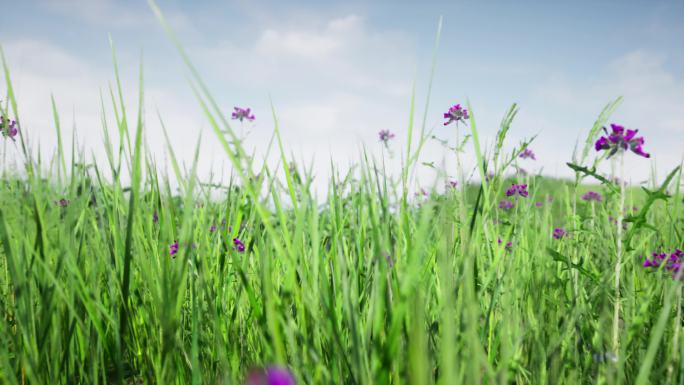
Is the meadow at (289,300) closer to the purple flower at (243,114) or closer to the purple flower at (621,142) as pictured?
the purple flower at (621,142)

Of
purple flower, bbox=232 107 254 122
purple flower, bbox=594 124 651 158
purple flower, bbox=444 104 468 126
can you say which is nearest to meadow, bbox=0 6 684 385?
purple flower, bbox=594 124 651 158

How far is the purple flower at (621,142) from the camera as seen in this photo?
148cm

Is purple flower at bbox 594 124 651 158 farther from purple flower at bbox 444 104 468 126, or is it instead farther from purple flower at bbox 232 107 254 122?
purple flower at bbox 232 107 254 122

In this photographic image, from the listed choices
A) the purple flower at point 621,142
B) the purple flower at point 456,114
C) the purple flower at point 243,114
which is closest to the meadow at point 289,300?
the purple flower at point 621,142

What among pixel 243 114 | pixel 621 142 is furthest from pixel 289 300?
pixel 243 114

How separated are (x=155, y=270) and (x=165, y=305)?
43cm

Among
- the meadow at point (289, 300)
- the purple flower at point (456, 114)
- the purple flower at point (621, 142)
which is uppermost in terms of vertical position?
the purple flower at point (456, 114)

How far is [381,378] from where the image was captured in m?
0.76

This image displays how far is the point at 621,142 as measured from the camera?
149 centimetres

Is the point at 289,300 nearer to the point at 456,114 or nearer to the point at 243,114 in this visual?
the point at 456,114

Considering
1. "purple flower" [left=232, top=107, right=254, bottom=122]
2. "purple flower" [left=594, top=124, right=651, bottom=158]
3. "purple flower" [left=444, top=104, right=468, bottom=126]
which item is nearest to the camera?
"purple flower" [left=594, top=124, right=651, bottom=158]

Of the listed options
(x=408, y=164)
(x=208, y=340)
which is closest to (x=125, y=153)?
(x=208, y=340)

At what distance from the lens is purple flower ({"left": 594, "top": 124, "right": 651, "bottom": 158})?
1.48 meters

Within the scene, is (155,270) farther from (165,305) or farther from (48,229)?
(165,305)
